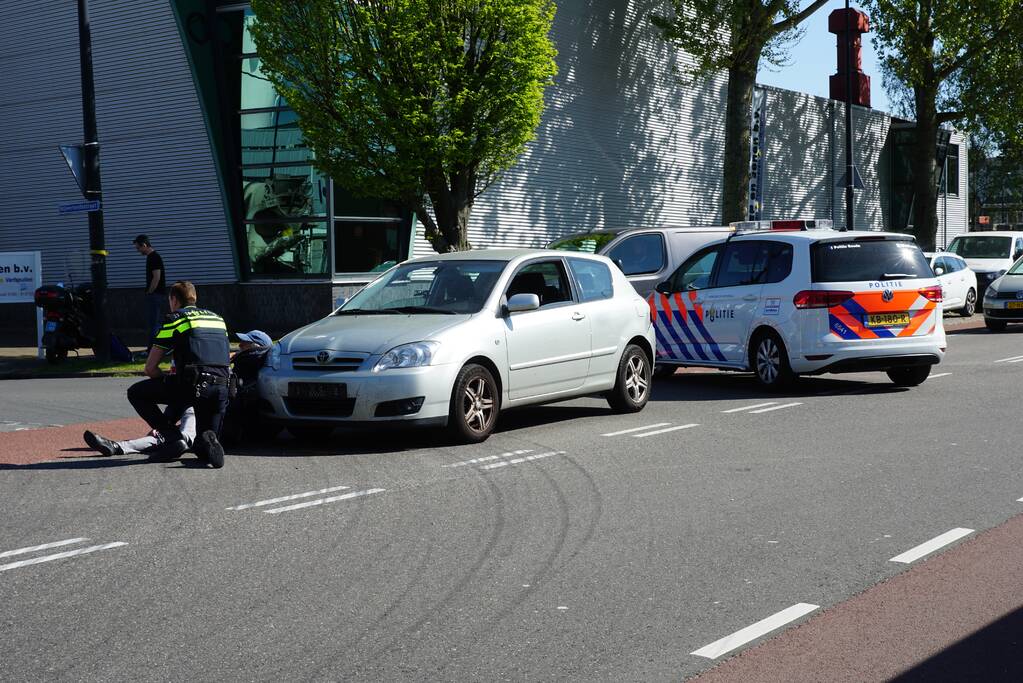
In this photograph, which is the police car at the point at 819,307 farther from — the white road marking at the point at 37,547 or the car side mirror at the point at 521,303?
the white road marking at the point at 37,547

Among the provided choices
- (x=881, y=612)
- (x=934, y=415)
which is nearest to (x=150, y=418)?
(x=881, y=612)

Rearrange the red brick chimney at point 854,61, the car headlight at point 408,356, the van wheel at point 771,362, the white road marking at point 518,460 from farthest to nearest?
the red brick chimney at point 854,61 < the van wheel at point 771,362 < the car headlight at point 408,356 < the white road marking at point 518,460

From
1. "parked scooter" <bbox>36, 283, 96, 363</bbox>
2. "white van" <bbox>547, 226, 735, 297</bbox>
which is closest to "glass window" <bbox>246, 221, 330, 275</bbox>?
"parked scooter" <bbox>36, 283, 96, 363</bbox>

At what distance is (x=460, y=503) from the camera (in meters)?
8.06

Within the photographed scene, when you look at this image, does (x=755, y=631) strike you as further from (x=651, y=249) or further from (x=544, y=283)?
(x=651, y=249)

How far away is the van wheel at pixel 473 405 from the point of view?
414 inches

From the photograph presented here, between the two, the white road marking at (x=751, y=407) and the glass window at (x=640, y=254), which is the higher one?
the glass window at (x=640, y=254)

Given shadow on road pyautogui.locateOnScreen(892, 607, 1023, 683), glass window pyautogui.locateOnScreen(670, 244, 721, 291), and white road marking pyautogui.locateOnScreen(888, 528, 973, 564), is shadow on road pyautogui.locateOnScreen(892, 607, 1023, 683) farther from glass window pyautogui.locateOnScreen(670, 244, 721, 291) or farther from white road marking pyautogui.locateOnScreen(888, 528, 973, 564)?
glass window pyautogui.locateOnScreen(670, 244, 721, 291)

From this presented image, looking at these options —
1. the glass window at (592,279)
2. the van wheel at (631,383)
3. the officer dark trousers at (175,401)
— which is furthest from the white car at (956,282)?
the officer dark trousers at (175,401)

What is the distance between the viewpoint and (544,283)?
39.4 ft

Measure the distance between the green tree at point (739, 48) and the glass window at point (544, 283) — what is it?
1735cm

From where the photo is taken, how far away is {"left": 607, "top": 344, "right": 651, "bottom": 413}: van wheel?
41.5 feet

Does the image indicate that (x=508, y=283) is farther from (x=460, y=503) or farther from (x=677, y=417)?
(x=460, y=503)

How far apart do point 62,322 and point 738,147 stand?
15.7 m
